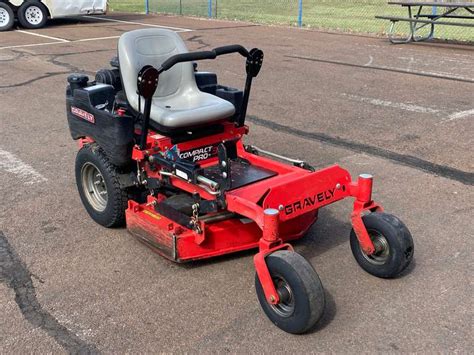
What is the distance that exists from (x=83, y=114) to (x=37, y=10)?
13684 mm

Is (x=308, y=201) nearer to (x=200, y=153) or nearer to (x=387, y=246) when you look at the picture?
(x=387, y=246)

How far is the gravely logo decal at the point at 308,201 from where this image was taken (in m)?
3.05

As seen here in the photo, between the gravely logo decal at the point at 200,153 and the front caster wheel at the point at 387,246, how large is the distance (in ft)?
4.12

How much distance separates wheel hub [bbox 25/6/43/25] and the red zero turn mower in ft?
43.3

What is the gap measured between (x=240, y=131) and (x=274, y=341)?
5.83ft

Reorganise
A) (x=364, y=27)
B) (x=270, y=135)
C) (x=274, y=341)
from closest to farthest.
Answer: (x=274, y=341) < (x=270, y=135) < (x=364, y=27)

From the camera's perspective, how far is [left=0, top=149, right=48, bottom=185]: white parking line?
4.98 metres

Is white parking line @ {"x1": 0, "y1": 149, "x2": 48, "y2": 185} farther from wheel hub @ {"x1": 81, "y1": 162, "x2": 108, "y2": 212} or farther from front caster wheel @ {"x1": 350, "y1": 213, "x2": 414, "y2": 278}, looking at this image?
front caster wheel @ {"x1": 350, "y1": 213, "x2": 414, "y2": 278}

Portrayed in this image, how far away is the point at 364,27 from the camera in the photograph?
53.3ft

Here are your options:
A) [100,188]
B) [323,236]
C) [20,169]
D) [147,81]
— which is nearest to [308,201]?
[323,236]

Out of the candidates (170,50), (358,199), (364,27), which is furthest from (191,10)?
(358,199)

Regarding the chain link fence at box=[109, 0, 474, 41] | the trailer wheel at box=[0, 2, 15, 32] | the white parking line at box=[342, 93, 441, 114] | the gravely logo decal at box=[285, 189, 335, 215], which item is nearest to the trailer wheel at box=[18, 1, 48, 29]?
the trailer wheel at box=[0, 2, 15, 32]

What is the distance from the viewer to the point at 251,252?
12.1ft

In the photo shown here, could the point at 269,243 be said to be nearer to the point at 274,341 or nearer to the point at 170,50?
the point at 274,341
